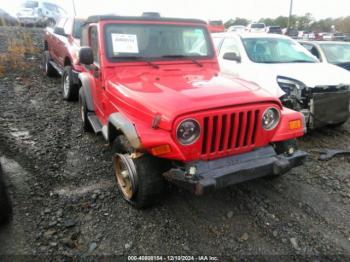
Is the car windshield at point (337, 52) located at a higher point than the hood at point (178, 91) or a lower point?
higher

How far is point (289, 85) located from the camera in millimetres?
5277

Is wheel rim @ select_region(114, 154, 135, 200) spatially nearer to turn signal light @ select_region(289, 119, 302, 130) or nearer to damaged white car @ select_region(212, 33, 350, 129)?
turn signal light @ select_region(289, 119, 302, 130)

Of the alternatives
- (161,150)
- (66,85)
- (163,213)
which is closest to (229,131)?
(161,150)

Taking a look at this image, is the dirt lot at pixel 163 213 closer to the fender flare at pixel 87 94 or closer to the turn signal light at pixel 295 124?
the fender flare at pixel 87 94

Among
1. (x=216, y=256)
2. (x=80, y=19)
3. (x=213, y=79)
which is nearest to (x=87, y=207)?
(x=216, y=256)

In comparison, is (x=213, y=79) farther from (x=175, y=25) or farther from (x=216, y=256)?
(x=216, y=256)

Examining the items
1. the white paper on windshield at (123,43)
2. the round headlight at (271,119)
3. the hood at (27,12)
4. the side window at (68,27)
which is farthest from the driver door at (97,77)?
the hood at (27,12)

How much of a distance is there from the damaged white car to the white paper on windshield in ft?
6.73

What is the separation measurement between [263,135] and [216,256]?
1.21m

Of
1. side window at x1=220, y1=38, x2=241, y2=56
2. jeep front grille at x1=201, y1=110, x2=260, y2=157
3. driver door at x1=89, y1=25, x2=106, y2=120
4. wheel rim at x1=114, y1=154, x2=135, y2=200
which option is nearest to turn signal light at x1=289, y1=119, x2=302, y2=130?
jeep front grille at x1=201, y1=110, x2=260, y2=157

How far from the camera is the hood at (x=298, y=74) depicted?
5262mm

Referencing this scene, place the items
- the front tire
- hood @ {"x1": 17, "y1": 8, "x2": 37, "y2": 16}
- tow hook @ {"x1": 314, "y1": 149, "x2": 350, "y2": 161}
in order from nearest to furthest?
tow hook @ {"x1": 314, "y1": 149, "x2": 350, "y2": 161}, the front tire, hood @ {"x1": 17, "y1": 8, "x2": 37, "y2": 16}

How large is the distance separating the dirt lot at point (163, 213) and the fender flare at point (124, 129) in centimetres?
67

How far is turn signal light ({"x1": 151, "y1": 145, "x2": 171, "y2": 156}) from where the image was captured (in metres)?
2.68
